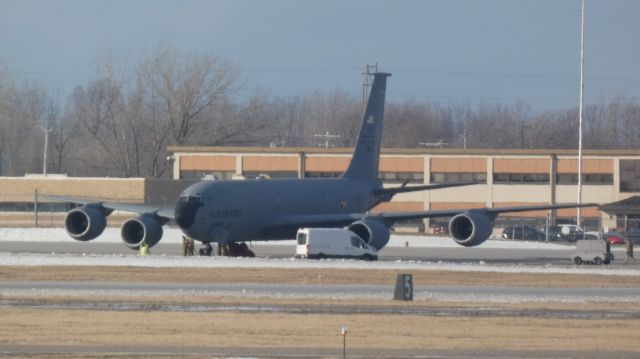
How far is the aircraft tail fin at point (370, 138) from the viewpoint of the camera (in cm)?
6691

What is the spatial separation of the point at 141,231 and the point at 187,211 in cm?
454

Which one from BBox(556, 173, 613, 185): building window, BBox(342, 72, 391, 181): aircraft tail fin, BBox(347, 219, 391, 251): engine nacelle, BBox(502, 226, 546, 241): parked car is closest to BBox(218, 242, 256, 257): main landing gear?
BBox(347, 219, 391, 251): engine nacelle

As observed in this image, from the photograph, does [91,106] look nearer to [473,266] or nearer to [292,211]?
[292,211]

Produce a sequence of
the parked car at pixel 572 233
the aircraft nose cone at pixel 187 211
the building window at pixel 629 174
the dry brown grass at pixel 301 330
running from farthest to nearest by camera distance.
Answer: the building window at pixel 629 174, the parked car at pixel 572 233, the aircraft nose cone at pixel 187 211, the dry brown grass at pixel 301 330

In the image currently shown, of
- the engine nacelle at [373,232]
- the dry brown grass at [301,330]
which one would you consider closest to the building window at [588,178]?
the engine nacelle at [373,232]

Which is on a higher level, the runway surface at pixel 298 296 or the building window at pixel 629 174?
the building window at pixel 629 174

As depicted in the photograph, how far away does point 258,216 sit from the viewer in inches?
2267

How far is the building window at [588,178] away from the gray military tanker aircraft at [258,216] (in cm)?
3883

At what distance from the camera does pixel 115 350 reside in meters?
24.6

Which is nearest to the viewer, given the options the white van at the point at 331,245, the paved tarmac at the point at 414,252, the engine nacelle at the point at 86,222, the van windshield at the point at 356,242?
the white van at the point at 331,245

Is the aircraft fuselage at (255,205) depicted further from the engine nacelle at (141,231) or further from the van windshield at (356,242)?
the van windshield at (356,242)

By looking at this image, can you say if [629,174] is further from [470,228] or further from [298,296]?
[298,296]

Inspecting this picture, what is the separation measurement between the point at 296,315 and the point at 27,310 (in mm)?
7168

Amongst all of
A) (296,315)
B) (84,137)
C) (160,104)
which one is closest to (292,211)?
(296,315)
